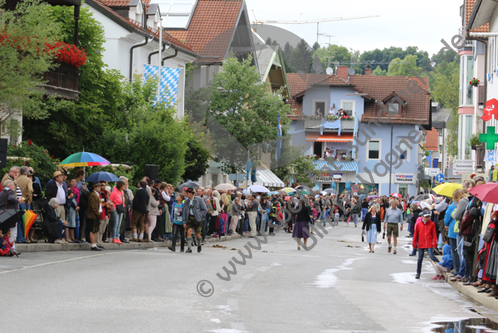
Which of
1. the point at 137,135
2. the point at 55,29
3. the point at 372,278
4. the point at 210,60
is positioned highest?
the point at 210,60

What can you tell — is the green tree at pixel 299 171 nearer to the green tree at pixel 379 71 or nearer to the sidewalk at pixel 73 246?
the sidewalk at pixel 73 246

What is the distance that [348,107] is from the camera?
65688 millimetres

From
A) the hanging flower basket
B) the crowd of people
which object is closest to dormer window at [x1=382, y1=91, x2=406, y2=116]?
the crowd of people

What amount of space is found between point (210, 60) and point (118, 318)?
37125 mm

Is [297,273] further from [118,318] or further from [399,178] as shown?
[399,178]

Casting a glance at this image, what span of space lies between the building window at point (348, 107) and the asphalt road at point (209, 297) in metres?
47.3

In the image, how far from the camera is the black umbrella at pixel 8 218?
15.2 metres

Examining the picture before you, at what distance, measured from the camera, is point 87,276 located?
12992 millimetres

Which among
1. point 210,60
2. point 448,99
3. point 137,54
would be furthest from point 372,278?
point 448,99

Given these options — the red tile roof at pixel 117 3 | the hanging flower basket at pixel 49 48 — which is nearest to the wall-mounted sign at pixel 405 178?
the red tile roof at pixel 117 3

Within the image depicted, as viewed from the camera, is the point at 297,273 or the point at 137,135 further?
the point at 137,135

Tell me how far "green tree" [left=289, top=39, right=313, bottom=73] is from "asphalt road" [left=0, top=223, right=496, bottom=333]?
154ft

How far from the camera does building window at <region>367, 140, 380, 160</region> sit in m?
68.1

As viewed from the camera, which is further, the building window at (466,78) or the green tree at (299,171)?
the green tree at (299,171)
